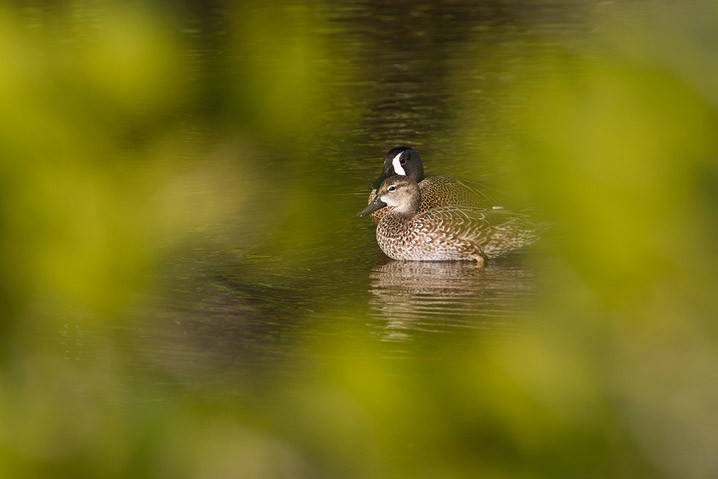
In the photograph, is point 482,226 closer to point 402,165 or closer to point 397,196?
point 397,196

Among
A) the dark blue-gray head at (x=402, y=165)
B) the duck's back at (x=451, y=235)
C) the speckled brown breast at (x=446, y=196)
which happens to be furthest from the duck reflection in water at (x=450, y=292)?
the dark blue-gray head at (x=402, y=165)

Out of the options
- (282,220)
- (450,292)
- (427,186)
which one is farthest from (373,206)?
(282,220)

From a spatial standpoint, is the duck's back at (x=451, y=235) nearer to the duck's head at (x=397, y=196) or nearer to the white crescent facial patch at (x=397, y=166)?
the duck's head at (x=397, y=196)

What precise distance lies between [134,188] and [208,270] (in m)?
3.37

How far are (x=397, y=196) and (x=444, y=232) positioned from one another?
0.46 meters

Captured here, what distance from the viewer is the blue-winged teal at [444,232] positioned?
5121 mm

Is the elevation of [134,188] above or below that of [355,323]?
above

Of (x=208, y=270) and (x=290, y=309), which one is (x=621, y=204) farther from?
(x=208, y=270)

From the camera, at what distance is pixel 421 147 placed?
6.45m

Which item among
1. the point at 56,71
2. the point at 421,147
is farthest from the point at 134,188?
the point at 421,147

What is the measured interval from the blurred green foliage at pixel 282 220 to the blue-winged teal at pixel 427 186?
4385 millimetres

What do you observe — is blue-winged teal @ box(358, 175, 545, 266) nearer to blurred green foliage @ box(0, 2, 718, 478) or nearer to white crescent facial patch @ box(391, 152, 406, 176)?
white crescent facial patch @ box(391, 152, 406, 176)

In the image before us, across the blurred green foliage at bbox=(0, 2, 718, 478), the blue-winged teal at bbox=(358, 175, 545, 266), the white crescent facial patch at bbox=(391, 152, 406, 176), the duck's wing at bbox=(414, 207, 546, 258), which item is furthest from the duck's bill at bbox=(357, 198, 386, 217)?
the blurred green foliage at bbox=(0, 2, 718, 478)

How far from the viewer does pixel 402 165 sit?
231 inches
